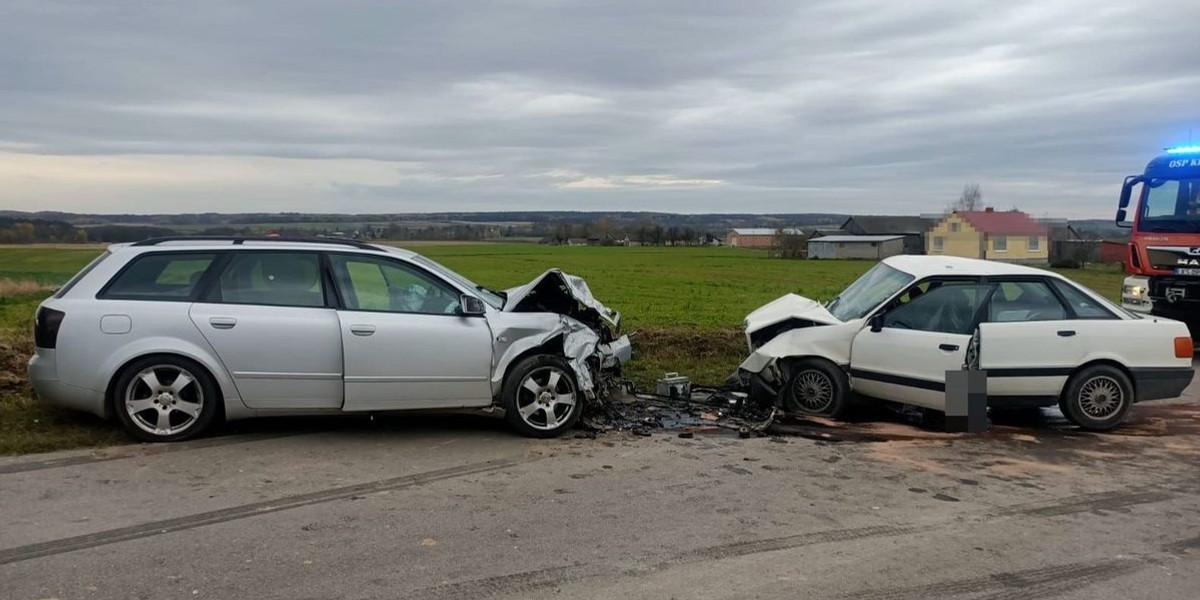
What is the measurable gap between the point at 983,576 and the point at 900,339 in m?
3.66

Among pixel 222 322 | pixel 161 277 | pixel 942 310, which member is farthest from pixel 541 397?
pixel 942 310

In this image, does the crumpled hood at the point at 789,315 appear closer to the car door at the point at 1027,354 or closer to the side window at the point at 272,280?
the car door at the point at 1027,354

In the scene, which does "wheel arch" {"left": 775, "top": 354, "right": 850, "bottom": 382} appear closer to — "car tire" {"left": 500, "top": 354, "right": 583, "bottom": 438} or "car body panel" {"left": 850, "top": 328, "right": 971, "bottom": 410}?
"car body panel" {"left": 850, "top": 328, "right": 971, "bottom": 410}

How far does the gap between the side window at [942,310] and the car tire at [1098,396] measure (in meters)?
1.07

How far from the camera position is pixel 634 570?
4.32 m

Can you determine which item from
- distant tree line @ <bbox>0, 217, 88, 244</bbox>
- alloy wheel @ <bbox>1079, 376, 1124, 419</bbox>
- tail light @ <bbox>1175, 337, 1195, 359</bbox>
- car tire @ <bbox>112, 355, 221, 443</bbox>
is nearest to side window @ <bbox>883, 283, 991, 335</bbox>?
alloy wheel @ <bbox>1079, 376, 1124, 419</bbox>

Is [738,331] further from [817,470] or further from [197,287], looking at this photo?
[197,287]

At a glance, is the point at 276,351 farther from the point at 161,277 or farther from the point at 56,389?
the point at 56,389

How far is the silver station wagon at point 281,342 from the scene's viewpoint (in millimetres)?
6430

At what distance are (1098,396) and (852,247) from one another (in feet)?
243

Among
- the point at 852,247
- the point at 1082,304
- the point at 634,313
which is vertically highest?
the point at 852,247

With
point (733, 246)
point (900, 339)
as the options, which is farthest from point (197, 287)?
point (733, 246)

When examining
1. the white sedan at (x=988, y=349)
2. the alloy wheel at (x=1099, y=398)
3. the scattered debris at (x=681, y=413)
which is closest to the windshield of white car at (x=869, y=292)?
the white sedan at (x=988, y=349)

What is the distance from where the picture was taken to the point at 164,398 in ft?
21.3
